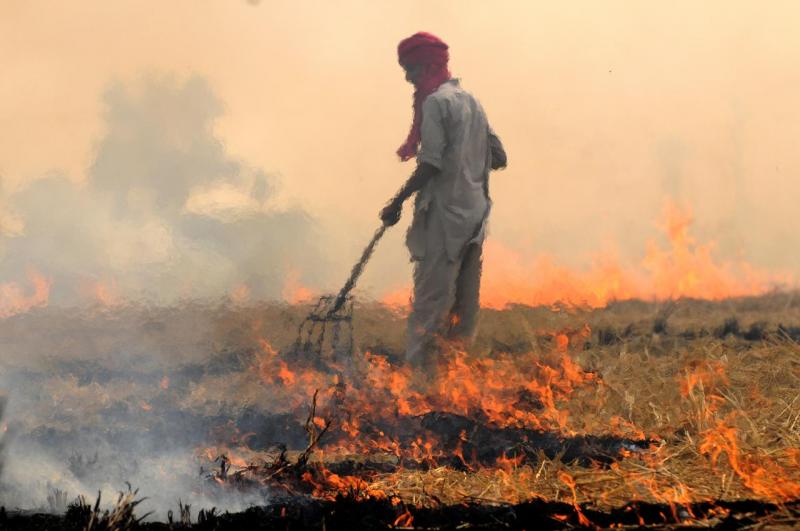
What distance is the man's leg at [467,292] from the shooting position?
817 centimetres

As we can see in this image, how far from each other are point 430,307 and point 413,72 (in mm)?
1843

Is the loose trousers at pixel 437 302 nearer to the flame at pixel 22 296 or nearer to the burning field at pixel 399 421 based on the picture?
the burning field at pixel 399 421

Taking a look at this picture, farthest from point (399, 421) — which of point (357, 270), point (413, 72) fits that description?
point (413, 72)

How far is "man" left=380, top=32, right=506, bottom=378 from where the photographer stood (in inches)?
312

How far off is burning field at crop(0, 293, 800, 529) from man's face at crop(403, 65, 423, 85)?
213cm

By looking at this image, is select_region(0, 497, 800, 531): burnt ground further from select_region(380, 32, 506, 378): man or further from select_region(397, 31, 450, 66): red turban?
select_region(397, 31, 450, 66): red turban

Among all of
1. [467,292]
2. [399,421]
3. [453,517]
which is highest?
[467,292]

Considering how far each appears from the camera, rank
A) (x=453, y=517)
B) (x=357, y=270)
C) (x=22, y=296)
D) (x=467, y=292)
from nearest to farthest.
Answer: (x=453, y=517) → (x=467, y=292) → (x=357, y=270) → (x=22, y=296)

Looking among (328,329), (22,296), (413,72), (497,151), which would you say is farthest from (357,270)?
(22,296)

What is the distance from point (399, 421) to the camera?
659cm

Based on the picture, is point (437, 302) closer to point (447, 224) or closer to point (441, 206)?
point (447, 224)

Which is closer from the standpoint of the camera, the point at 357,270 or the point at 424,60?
the point at 424,60

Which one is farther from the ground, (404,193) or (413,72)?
(413,72)

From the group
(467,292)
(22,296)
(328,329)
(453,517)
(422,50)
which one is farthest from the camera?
(328,329)
